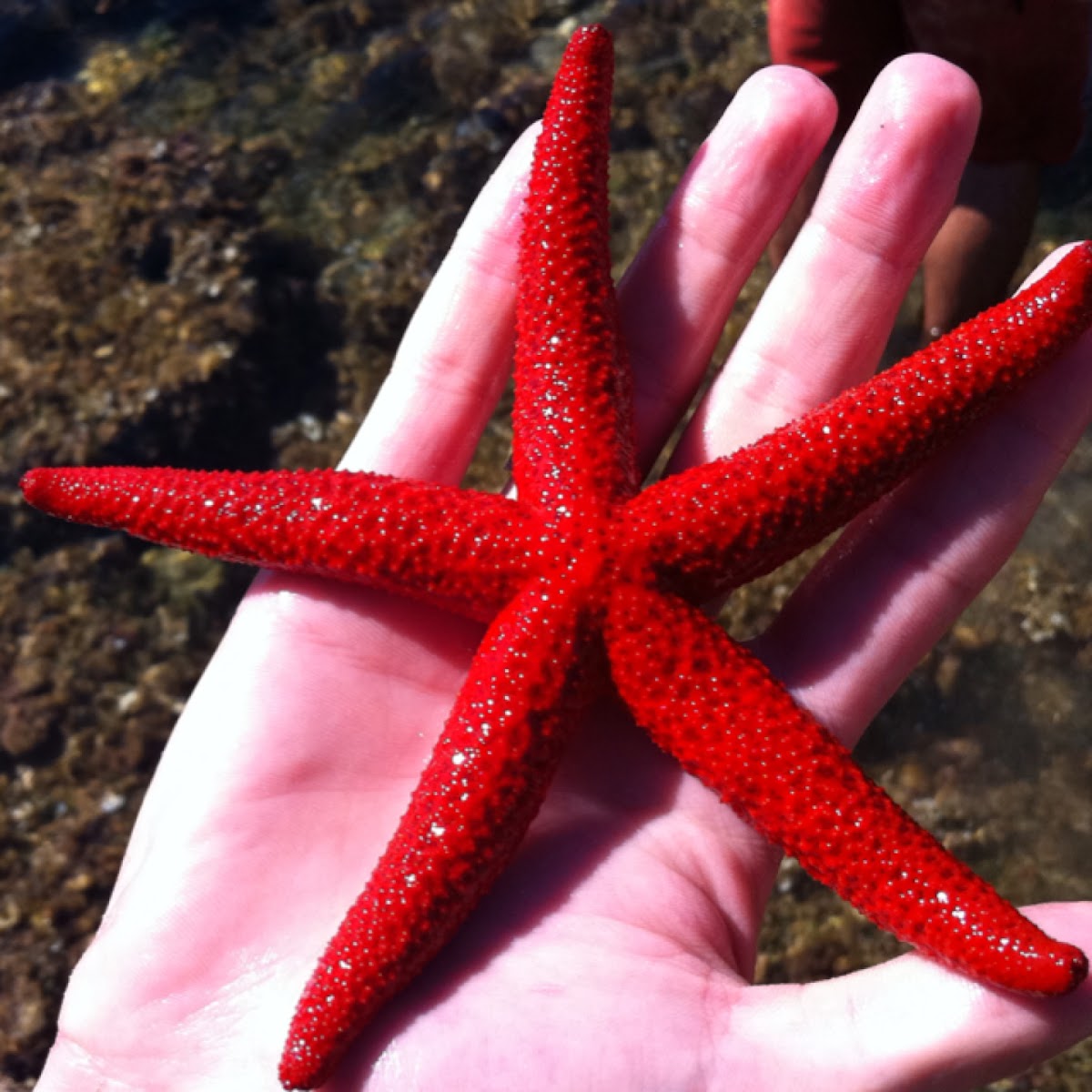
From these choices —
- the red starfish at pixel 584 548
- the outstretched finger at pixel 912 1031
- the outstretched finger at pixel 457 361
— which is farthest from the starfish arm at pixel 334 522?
the outstretched finger at pixel 912 1031

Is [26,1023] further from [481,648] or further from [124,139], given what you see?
[124,139]

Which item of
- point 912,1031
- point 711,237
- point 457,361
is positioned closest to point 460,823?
point 912,1031

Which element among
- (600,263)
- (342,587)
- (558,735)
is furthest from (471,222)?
(558,735)

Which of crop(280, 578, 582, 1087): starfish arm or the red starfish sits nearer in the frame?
crop(280, 578, 582, 1087): starfish arm

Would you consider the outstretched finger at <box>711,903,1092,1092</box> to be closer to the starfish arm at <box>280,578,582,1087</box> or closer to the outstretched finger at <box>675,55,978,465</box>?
the starfish arm at <box>280,578,582,1087</box>

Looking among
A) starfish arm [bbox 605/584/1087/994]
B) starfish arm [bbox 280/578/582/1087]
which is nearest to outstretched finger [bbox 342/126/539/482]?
starfish arm [bbox 280/578/582/1087]

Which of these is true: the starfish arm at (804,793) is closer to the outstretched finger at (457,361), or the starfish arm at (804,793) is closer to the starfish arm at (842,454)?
the starfish arm at (842,454)

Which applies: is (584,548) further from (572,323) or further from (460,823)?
(460,823)
